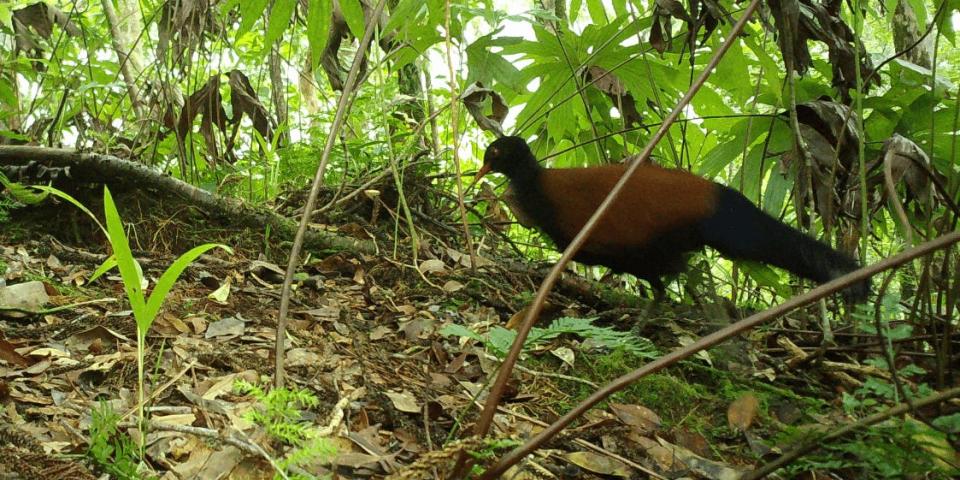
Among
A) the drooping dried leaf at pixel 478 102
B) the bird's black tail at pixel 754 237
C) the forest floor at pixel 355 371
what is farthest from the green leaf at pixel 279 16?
the bird's black tail at pixel 754 237

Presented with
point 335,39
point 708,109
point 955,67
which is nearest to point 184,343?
point 335,39

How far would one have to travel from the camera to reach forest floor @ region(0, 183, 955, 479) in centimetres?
138

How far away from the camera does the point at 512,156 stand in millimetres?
3117

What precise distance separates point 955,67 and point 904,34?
213 centimetres

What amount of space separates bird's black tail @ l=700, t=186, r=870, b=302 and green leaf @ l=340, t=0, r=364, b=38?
1.50m

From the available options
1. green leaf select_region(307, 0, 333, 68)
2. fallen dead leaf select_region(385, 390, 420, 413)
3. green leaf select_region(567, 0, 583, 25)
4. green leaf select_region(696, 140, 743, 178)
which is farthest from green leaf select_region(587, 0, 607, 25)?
fallen dead leaf select_region(385, 390, 420, 413)

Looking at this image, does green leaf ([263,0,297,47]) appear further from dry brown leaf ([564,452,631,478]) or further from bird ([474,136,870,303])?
dry brown leaf ([564,452,631,478])

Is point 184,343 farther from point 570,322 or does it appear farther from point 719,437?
point 719,437

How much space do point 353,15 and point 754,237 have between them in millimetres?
1734

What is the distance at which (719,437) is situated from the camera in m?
1.82

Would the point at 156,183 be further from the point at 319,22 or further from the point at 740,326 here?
the point at 740,326

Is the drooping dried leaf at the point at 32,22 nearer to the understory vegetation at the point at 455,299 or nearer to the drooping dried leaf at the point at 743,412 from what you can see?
the understory vegetation at the point at 455,299

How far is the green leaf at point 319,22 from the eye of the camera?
268cm

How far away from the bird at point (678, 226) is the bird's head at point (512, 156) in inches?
9.8
